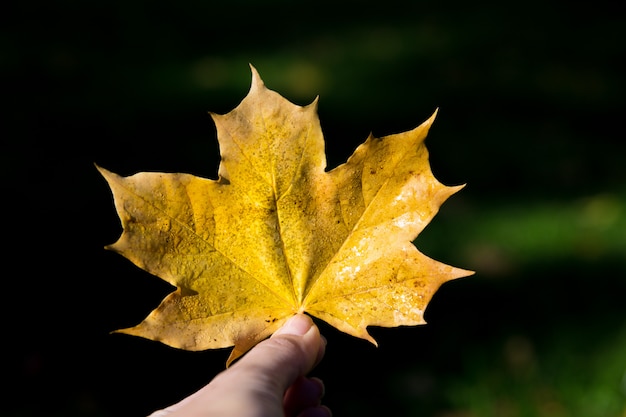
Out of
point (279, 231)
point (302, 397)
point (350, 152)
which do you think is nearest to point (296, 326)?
point (279, 231)

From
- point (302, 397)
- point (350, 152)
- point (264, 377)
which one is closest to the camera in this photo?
point (264, 377)

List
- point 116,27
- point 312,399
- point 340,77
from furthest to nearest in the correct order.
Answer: point 116,27, point 340,77, point 312,399

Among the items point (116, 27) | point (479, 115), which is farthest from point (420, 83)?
point (116, 27)

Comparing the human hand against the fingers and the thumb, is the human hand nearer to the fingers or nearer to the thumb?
the thumb

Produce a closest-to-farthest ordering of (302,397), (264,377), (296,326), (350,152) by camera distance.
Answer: (264,377)
(296,326)
(302,397)
(350,152)

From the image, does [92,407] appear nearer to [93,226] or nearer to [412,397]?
[93,226]

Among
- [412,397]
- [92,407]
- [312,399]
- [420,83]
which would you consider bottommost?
[92,407]

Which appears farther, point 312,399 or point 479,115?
point 479,115

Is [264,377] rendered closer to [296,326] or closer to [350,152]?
[296,326]
